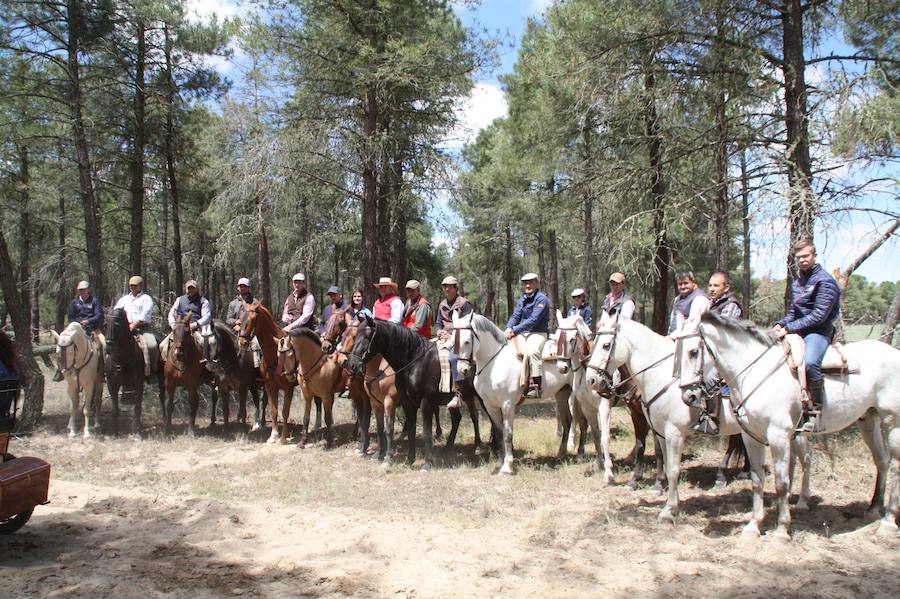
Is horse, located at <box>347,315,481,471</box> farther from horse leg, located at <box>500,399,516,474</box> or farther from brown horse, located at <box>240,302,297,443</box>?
brown horse, located at <box>240,302,297,443</box>

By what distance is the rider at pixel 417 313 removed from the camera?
374 inches

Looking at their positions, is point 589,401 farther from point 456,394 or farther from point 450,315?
point 450,315

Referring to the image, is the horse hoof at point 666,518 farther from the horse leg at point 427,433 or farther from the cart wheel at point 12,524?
the cart wheel at point 12,524

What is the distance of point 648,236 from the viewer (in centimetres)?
961

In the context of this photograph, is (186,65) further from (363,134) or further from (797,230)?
(797,230)

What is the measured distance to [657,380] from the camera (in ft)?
20.3

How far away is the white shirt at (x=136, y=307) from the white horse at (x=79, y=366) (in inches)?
31.0

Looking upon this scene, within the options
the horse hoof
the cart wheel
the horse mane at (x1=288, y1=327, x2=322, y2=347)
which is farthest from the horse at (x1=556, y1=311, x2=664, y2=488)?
the cart wheel

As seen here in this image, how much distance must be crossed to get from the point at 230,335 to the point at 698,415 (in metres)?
8.01

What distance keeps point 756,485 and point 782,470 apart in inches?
12.6

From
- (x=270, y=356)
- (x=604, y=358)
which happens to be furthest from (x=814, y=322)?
(x=270, y=356)

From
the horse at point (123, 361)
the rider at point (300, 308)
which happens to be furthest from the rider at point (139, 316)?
the rider at point (300, 308)

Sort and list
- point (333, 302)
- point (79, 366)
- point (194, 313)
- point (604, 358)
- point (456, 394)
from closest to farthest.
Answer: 1. point (604, 358)
2. point (456, 394)
3. point (79, 366)
4. point (333, 302)
5. point (194, 313)

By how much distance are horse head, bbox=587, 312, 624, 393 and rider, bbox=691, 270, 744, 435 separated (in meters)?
0.97
